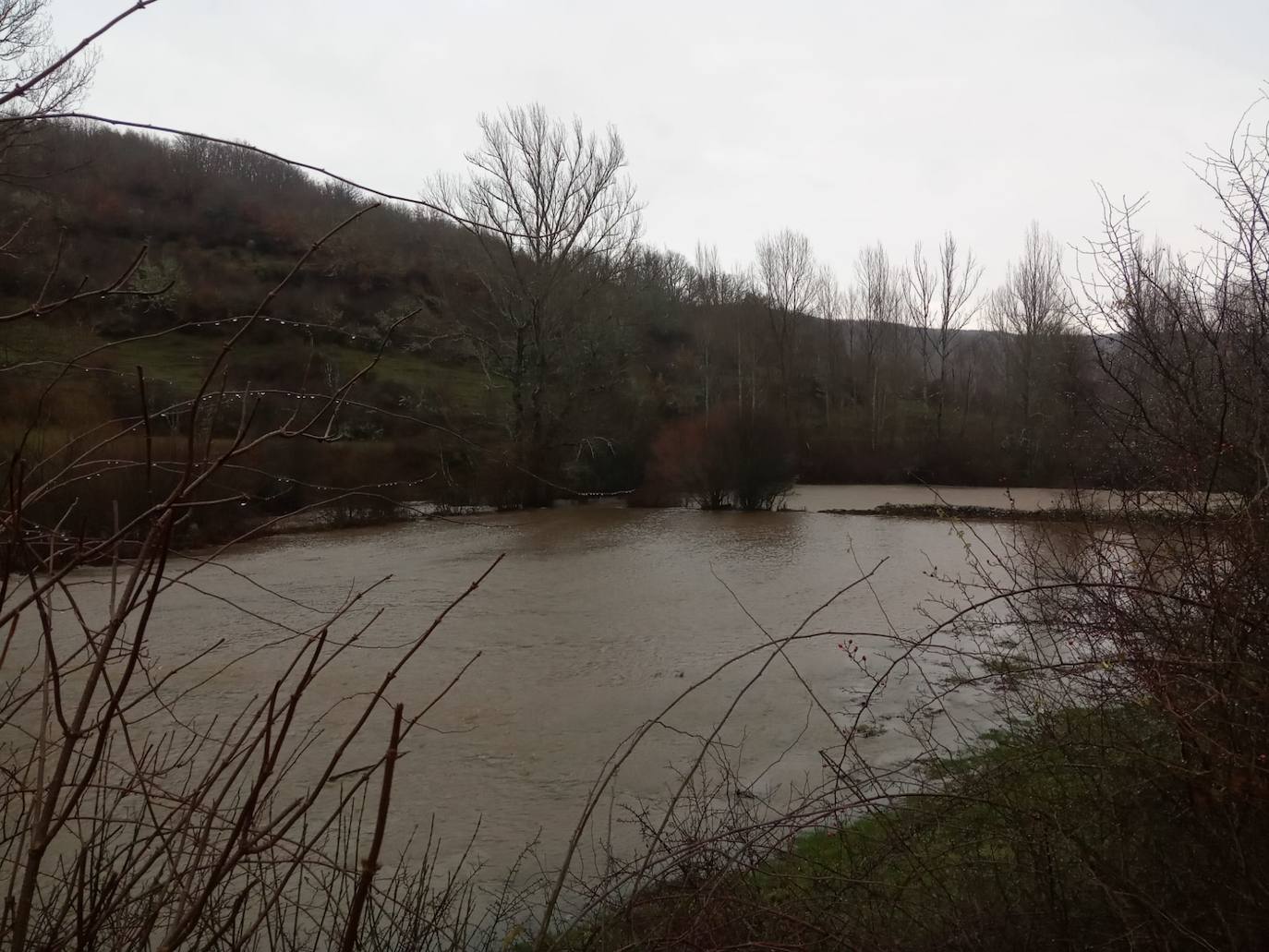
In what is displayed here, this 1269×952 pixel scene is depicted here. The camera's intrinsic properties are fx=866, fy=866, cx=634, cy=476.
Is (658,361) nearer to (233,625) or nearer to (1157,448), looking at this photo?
(233,625)

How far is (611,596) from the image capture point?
10078 mm

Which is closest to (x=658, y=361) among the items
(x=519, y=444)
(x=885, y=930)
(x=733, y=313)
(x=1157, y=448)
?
(x=733, y=313)

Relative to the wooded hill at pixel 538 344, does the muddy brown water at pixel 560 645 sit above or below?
below

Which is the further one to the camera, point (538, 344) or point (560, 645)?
point (538, 344)

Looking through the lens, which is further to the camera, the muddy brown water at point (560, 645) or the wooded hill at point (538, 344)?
the wooded hill at point (538, 344)

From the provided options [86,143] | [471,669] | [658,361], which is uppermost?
[86,143]

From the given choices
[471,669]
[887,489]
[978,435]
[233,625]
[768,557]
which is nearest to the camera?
[471,669]

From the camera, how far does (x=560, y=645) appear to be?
7938 mm

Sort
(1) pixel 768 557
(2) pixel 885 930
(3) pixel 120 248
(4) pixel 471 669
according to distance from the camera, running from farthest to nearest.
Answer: (3) pixel 120 248 < (1) pixel 768 557 < (4) pixel 471 669 < (2) pixel 885 930

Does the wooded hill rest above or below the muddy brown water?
above

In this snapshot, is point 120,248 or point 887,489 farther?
point 887,489

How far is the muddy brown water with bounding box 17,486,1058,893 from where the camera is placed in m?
4.73

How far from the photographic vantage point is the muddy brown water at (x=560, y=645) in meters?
4.73

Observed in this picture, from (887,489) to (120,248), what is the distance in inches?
793
